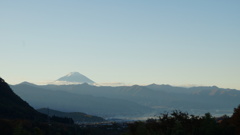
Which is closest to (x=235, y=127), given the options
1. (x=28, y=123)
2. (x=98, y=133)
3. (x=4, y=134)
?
(x=4, y=134)

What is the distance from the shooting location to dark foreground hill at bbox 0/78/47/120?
134m

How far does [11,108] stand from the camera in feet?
463

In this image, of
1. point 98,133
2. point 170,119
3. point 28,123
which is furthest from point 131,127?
point 98,133

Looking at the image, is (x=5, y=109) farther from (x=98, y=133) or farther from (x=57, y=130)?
(x=98, y=133)

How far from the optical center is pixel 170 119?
60.7 metres

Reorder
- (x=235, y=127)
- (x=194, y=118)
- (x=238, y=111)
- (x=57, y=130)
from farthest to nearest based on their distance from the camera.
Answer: (x=57, y=130) → (x=194, y=118) → (x=238, y=111) → (x=235, y=127)

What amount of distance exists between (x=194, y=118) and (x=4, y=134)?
48733 millimetres

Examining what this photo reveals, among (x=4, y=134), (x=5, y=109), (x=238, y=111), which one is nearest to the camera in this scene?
(x=238, y=111)

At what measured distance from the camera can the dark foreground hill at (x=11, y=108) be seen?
441 ft

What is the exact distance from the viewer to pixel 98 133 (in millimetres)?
158875

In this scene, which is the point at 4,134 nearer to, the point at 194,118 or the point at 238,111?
the point at 194,118

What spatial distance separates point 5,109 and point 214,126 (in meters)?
106

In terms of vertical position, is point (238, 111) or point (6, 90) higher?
point (6, 90)

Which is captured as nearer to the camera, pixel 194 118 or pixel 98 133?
pixel 194 118
